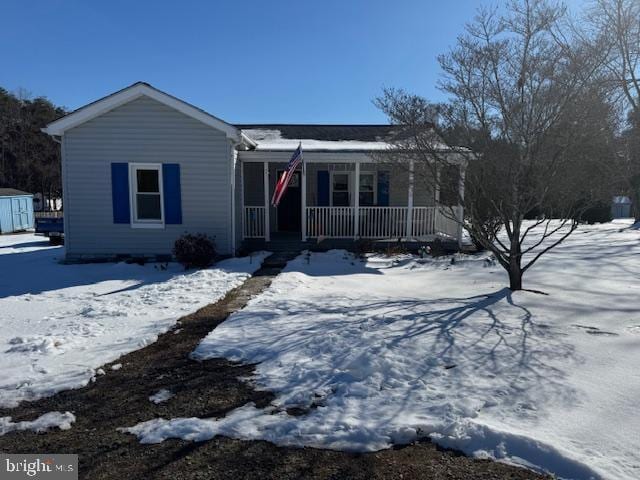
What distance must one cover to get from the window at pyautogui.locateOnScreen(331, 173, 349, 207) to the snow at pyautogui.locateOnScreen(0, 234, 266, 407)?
180 inches

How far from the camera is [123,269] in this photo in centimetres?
1005

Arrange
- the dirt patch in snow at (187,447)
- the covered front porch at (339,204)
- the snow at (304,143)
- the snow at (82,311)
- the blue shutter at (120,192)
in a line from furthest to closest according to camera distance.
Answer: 1. the snow at (304,143)
2. the covered front porch at (339,204)
3. the blue shutter at (120,192)
4. the snow at (82,311)
5. the dirt patch in snow at (187,447)

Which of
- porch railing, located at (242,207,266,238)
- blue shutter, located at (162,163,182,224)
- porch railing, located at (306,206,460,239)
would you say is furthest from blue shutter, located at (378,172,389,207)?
blue shutter, located at (162,163,182,224)

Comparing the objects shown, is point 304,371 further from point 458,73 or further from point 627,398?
point 458,73

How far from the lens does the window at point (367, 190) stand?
14.4m

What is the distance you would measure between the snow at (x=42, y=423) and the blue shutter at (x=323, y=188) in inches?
455

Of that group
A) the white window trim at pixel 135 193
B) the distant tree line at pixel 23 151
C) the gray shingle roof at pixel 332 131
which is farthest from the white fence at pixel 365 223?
the distant tree line at pixel 23 151

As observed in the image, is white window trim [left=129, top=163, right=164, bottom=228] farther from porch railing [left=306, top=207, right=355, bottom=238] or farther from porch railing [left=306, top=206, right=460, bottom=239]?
porch railing [left=306, top=207, right=355, bottom=238]

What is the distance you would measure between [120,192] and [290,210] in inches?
222

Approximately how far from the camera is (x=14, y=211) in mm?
23375

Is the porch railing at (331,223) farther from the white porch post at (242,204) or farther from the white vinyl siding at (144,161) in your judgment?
the white vinyl siding at (144,161)

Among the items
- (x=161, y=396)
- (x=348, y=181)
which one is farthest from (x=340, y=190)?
(x=161, y=396)

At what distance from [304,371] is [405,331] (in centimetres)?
164

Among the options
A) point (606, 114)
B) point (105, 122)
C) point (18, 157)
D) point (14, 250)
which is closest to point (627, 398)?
→ point (606, 114)
